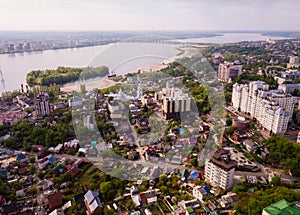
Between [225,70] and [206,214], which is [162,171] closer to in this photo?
[206,214]

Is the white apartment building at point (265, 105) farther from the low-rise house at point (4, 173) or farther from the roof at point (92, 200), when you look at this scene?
the low-rise house at point (4, 173)

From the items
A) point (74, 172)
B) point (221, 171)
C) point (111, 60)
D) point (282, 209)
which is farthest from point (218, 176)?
point (111, 60)


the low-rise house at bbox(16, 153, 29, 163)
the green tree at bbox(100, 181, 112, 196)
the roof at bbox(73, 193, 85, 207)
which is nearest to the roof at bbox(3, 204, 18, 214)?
the roof at bbox(73, 193, 85, 207)

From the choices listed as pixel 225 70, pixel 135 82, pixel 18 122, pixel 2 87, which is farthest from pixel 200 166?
pixel 2 87

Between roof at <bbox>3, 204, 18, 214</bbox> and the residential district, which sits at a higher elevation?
the residential district

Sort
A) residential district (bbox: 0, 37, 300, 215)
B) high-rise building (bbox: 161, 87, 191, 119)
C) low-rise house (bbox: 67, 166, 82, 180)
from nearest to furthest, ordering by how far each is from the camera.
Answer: residential district (bbox: 0, 37, 300, 215) → low-rise house (bbox: 67, 166, 82, 180) → high-rise building (bbox: 161, 87, 191, 119)

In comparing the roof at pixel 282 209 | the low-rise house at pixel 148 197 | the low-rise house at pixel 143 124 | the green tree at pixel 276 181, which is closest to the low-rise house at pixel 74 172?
the low-rise house at pixel 148 197

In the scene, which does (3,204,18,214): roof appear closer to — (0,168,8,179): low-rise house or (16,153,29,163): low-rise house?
(0,168,8,179): low-rise house
